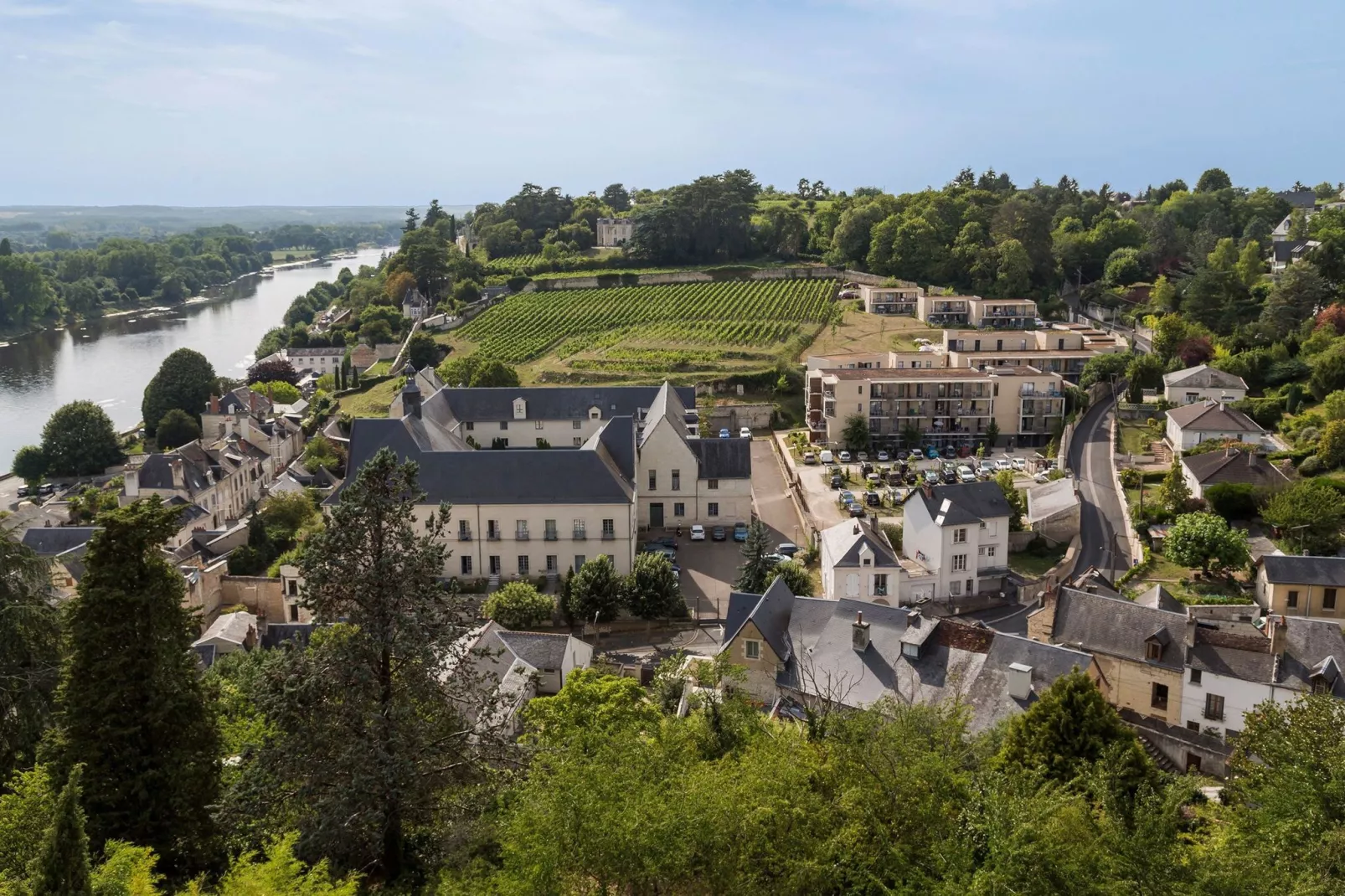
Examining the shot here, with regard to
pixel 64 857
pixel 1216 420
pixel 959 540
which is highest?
pixel 64 857

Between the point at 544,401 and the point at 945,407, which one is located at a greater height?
the point at 544,401

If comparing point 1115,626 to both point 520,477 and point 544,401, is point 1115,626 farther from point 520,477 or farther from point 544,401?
point 544,401

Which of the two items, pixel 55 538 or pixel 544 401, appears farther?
pixel 544 401

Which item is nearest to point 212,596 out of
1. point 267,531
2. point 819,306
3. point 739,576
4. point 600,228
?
point 267,531

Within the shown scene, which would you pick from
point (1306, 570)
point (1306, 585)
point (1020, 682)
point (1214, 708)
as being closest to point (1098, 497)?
point (1306, 570)

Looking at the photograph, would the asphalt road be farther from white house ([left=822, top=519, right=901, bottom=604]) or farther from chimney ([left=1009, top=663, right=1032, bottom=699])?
chimney ([left=1009, top=663, right=1032, bottom=699])

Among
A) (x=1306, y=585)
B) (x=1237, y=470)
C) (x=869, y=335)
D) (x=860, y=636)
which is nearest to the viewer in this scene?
(x=860, y=636)

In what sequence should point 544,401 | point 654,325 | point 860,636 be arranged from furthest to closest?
point 654,325 < point 544,401 < point 860,636
